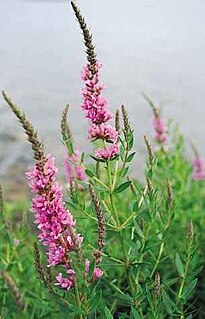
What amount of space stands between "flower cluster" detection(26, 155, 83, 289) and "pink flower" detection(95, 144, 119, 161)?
6.4 inches

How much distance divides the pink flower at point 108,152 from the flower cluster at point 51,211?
0.16 meters

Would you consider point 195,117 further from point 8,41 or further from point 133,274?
point 133,274

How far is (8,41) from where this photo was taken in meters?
4.80

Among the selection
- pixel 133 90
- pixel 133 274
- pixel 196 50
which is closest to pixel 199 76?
pixel 196 50

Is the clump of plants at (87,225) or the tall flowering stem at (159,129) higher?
the tall flowering stem at (159,129)

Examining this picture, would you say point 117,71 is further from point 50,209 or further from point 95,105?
point 50,209

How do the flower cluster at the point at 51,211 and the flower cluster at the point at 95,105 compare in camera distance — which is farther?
the flower cluster at the point at 95,105

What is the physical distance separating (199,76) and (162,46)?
0.39 meters

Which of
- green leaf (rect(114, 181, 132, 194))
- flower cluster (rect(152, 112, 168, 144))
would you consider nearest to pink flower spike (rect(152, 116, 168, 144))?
flower cluster (rect(152, 112, 168, 144))

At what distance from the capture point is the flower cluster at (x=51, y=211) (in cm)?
104

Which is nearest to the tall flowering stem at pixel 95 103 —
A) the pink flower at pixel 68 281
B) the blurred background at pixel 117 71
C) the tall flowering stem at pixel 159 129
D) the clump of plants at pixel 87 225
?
the clump of plants at pixel 87 225

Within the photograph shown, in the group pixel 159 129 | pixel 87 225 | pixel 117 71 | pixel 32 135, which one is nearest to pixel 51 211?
pixel 32 135

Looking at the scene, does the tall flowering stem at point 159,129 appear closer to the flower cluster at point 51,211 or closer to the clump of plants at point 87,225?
the clump of plants at point 87,225

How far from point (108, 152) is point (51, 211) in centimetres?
21
